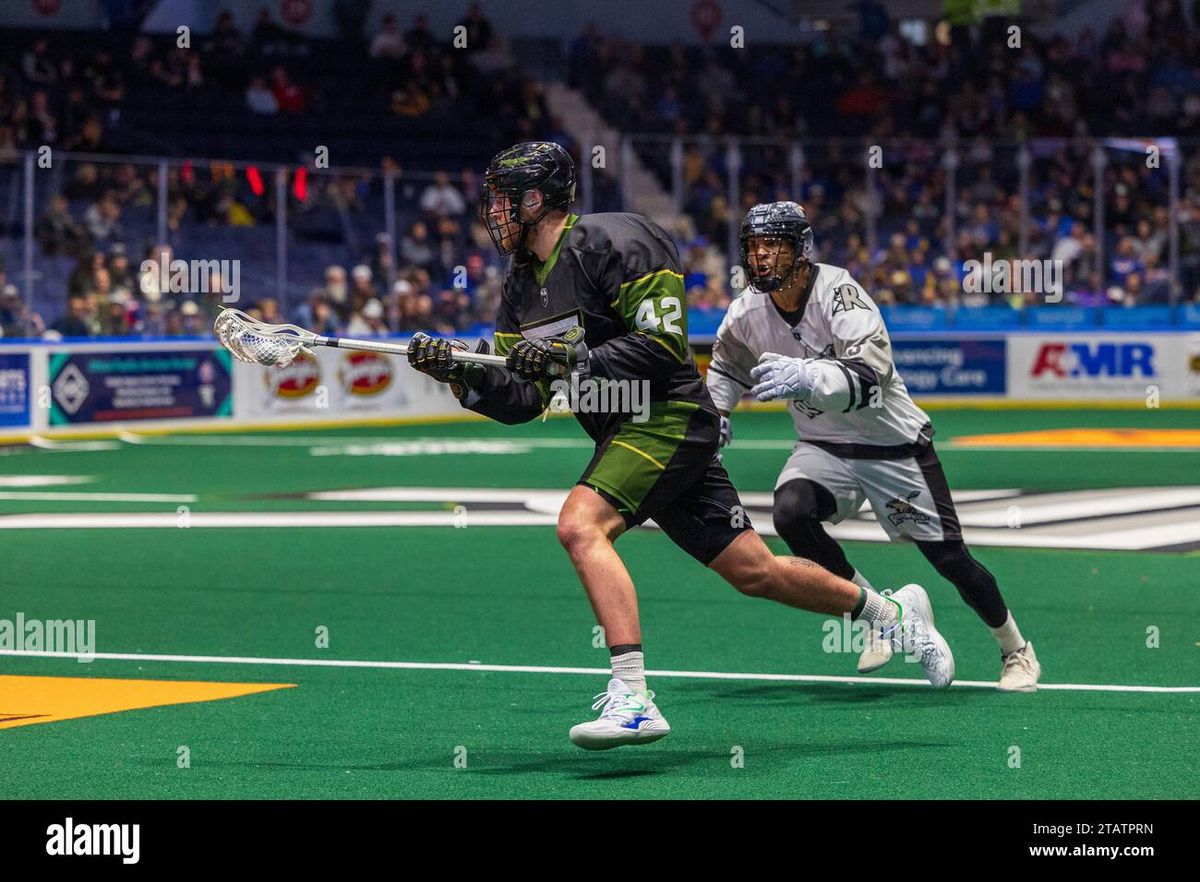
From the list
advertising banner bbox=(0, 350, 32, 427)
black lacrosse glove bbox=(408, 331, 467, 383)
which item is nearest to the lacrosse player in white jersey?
black lacrosse glove bbox=(408, 331, 467, 383)

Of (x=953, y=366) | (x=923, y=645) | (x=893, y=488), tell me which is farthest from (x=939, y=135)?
(x=923, y=645)

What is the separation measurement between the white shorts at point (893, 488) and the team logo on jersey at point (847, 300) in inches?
25.4

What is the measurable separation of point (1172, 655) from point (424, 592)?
147 inches

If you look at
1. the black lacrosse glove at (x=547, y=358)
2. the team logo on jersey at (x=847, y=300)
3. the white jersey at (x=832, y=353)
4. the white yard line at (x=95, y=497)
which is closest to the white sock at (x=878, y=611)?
the white jersey at (x=832, y=353)

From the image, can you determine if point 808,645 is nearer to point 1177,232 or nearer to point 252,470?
point 252,470

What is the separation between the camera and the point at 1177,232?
77.9ft

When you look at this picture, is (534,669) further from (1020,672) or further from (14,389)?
(14,389)

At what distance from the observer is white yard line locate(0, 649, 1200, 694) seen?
23.9 feet

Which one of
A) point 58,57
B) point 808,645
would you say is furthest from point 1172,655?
point 58,57

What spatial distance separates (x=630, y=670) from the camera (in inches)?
231

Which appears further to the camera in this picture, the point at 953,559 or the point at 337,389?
the point at 337,389

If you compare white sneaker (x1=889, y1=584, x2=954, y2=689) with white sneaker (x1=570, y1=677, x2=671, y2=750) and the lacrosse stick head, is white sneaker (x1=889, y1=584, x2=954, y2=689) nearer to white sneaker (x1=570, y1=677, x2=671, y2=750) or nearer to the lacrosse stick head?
white sneaker (x1=570, y1=677, x2=671, y2=750)

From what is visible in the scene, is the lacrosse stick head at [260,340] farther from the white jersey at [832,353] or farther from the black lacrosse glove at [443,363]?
the white jersey at [832,353]

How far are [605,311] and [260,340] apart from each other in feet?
4.43
